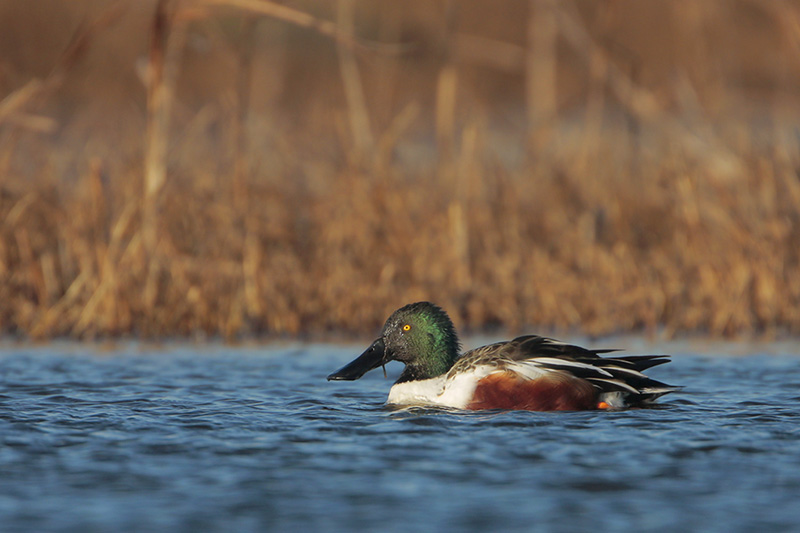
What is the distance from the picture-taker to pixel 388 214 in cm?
912

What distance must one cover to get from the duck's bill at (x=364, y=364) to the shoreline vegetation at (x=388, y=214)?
1.93 metres

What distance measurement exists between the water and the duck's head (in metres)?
0.25

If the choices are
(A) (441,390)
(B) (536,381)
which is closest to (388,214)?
(A) (441,390)

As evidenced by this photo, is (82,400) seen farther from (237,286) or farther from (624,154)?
(624,154)

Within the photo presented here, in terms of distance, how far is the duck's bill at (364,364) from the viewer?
6.62 metres

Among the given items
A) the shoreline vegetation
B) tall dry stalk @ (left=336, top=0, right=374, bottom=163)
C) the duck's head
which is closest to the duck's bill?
the duck's head

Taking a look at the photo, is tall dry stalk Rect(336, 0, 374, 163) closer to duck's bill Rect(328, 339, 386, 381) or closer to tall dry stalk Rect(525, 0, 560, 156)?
tall dry stalk Rect(525, 0, 560, 156)

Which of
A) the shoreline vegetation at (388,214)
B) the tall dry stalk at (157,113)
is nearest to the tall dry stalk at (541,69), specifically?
the shoreline vegetation at (388,214)

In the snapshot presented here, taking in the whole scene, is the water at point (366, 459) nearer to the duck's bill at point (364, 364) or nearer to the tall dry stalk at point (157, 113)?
the duck's bill at point (364, 364)

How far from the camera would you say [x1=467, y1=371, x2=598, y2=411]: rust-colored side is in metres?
6.16

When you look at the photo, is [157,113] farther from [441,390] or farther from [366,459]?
[366,459]

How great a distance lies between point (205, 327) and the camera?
343 inches

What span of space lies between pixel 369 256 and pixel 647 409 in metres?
3.35

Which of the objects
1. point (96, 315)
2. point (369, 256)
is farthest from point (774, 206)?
point (96, 315)
